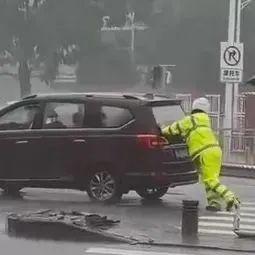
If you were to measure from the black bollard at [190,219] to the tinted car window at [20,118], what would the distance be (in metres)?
4.23

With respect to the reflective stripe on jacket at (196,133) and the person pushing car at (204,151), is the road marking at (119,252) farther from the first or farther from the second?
the reflective stripe on jacket at (196,133)

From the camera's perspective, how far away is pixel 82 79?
7656 cm

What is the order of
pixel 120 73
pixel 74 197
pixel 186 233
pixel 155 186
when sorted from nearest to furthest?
1. pixel 186 233
2. pixel 155 186
3. pixel 74 197
4. pixel 120 73

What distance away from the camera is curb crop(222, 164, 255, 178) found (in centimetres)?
1891

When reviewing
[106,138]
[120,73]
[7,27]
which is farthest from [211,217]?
[120,73]

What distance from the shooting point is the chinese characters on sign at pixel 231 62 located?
72.1 feet

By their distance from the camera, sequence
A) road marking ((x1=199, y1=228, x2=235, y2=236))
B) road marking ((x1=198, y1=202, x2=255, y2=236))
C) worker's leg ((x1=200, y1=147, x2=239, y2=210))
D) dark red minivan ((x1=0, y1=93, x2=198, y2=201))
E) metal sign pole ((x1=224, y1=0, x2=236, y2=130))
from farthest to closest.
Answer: metal sign pole ((x1=224, y1=0, x2=236, y2=130)), dark red minivan ((x1=0, y1=93, x2=198, y2=201)), worker's leg ((x1=200, y1=147, x2=239, y2=210)), road marking ((x1=198, y1=202, x2=255, y2=236)), road marking ((x1=199, y1=228, x2=235, y2=236))

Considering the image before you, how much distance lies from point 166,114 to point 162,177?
107 centimetres

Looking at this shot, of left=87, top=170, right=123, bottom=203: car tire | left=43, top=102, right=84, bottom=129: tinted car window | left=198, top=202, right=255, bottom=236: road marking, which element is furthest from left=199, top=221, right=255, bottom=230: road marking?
left=43, top=102, right=84, bottom=129: tinted car window

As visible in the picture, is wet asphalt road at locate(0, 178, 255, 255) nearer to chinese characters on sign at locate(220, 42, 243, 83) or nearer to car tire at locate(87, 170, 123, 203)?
car tire at locate(87, 170, 123, 203)

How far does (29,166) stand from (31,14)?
57006 millimetres

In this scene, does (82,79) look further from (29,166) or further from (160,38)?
(29,166)

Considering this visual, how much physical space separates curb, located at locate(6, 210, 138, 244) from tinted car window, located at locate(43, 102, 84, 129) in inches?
118

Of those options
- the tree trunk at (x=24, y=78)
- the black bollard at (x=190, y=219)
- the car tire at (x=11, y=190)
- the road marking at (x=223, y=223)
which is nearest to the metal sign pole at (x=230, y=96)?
the car tire at (x=11, y=190)
